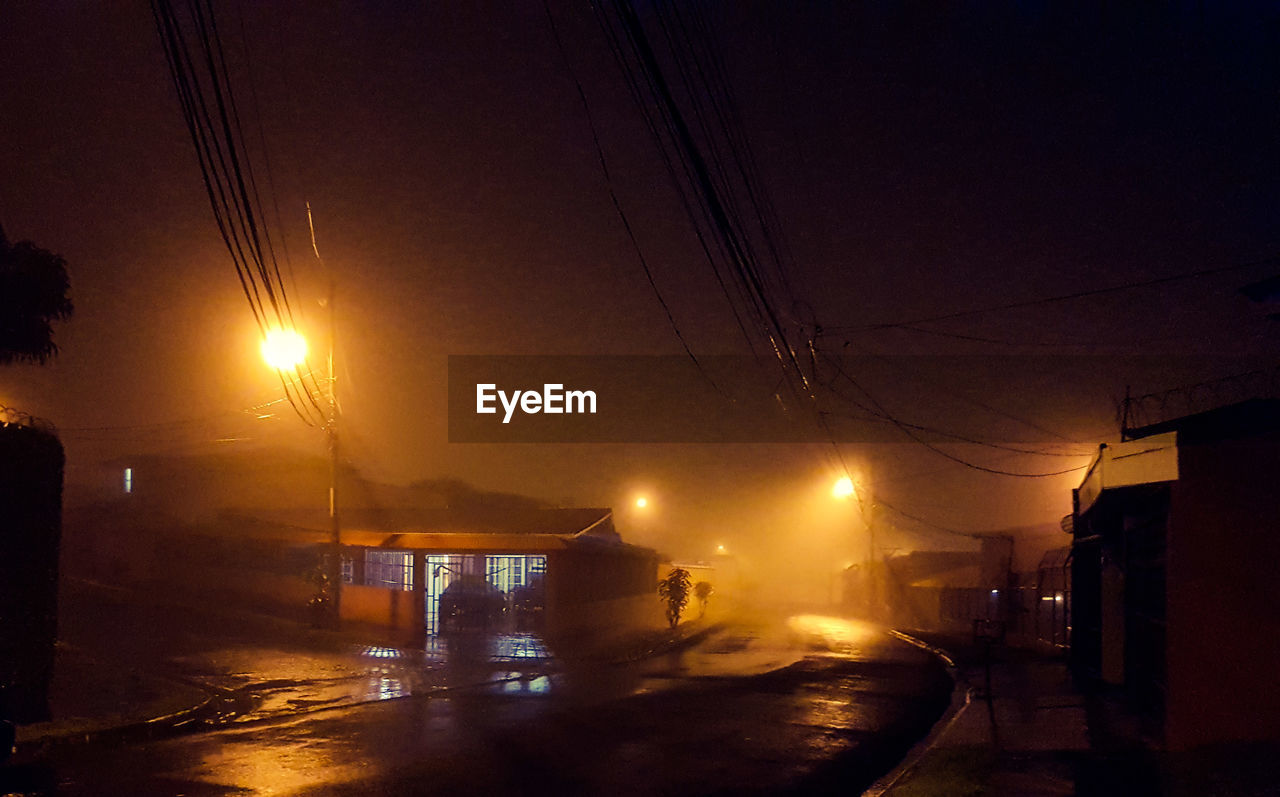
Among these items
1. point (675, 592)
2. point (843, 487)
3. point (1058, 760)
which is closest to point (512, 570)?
point (675, 592)

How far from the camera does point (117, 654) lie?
19.8 m

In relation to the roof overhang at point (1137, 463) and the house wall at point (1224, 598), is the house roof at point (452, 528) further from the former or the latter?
the house wall at point (1224, 598)

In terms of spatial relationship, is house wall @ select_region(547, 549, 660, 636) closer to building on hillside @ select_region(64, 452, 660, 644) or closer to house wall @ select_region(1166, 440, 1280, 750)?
building on hillside @ select_region(64, 452, 660, 644)

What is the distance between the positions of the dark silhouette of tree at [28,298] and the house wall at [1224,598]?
15778 millimetres

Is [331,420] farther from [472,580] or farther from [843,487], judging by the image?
[843,487]

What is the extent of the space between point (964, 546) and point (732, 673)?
2961 inches

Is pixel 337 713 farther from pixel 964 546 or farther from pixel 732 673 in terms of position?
pixel 964 546

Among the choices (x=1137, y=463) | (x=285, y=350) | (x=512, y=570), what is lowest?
(x=512, y=570)

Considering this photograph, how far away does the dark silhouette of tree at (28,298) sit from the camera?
14508 mm

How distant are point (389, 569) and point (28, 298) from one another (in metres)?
19.1

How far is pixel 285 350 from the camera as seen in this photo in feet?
71.1

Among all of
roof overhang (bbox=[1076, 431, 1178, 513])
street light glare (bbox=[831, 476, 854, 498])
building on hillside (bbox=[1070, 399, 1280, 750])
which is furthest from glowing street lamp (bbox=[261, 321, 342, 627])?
street light glare (bbox=[831, 476, 854, 498])

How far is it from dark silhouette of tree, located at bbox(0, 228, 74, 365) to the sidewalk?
13.6 metres

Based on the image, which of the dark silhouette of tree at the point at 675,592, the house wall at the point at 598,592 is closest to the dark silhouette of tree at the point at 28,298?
the house wall at the point at 598,592
